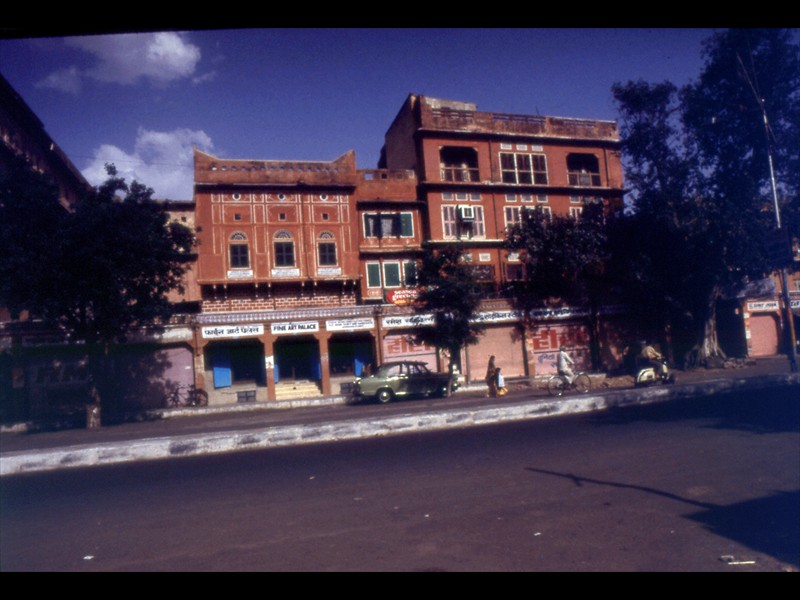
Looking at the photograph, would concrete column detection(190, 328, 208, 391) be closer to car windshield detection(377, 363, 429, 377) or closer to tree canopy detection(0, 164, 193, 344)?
tree canopy detection(0, 164, 193, 344)

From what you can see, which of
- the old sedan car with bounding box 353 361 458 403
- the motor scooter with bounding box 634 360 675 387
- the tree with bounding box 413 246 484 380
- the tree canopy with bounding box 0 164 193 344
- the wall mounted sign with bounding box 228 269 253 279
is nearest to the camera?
the tree canopy with bounding box 0 164 193 344

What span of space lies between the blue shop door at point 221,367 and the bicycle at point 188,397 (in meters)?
1.54

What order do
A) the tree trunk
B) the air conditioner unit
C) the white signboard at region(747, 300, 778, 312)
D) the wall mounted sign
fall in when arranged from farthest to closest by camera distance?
the white signboard at region(747, 300, 778, 312) → the air conditioner unit → the wall mounted sign → the tree trunk

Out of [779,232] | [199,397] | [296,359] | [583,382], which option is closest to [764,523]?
[583,382]

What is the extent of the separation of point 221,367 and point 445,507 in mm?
21679

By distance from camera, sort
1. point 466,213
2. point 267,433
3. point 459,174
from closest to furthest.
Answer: point 267,433, point 466,213, point 459,174

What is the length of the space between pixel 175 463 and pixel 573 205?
2965cm

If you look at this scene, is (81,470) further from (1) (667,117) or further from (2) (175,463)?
(1) (667,117)

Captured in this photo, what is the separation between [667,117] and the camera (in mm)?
25859

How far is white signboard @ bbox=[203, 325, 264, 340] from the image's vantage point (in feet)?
77.8

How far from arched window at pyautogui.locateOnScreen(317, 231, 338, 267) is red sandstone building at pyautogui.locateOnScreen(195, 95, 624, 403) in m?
0.06

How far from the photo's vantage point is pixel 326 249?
27.8 meters

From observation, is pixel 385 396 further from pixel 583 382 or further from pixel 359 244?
pixel 359 244

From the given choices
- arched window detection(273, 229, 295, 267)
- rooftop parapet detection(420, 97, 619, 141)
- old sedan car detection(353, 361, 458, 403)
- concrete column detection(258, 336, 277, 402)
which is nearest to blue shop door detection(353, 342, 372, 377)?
concrete column detection(258, 336, 277, 402)
